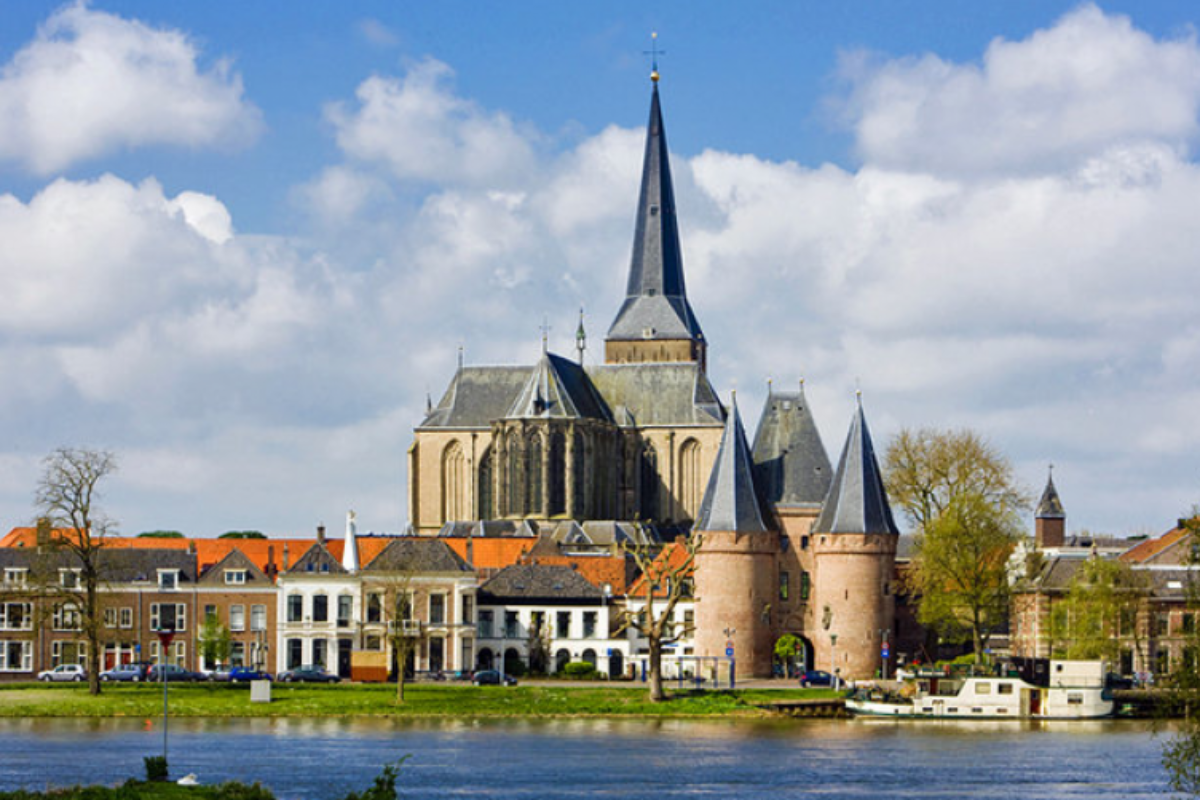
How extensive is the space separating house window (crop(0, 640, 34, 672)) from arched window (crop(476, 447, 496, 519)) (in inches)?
2218

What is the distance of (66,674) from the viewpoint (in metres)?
105

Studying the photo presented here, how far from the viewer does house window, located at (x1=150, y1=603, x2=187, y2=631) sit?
368 ft

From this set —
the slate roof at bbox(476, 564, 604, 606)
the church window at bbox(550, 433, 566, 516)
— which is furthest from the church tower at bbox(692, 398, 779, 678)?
the church window at bbox(550, 433, 566, 516)

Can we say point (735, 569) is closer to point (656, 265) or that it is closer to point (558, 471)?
point (558, 471)

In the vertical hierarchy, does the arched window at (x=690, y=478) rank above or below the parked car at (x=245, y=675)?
above

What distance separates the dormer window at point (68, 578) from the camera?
106625mm

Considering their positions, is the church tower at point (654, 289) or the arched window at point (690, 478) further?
the church tower at point (654, 289)

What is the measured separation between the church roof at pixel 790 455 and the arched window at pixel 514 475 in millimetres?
35668

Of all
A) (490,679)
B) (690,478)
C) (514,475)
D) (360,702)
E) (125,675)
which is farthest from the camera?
(690,478)

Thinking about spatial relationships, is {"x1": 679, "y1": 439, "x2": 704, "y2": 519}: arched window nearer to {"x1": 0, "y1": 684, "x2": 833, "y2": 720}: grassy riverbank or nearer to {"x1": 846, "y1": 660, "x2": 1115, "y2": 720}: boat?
{"x1": 0, "y1": 684, "x2": 833, "y2": 720}: grassy riverbank

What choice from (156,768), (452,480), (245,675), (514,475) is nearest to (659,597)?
(245,675)

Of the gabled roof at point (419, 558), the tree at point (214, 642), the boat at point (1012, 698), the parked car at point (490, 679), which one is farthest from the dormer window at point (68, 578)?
the boat at point (1012, 698)

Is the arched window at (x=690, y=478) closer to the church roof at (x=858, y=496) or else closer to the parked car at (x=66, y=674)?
the church roof at (x=858, y=496)

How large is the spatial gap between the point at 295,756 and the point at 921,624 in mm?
52847
